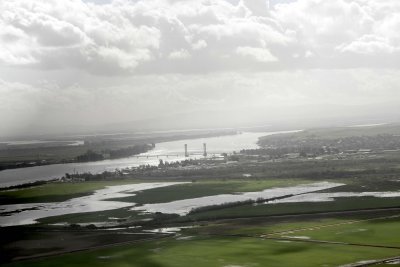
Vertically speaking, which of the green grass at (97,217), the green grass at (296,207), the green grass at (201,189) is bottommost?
the green grass at (296,207)

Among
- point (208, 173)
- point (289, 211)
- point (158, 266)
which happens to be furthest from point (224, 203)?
point (208, 173)

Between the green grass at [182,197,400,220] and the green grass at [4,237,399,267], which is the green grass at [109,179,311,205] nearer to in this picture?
the green grass at [182,197,400,220]

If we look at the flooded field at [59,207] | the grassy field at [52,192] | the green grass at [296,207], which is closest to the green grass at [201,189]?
the flooded field at [59,207]

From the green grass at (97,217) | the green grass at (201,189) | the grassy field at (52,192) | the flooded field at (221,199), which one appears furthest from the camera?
the grassy field at (52,192)

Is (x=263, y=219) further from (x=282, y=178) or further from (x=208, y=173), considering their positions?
(x=208, y=173)

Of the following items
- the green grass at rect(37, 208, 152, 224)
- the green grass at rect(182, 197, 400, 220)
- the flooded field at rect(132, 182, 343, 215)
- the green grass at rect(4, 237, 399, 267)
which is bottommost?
the green grass at rect(4, 237, 399, 267)

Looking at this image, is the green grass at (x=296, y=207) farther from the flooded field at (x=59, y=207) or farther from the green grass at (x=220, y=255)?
the flooded field at (x=59, y=207)

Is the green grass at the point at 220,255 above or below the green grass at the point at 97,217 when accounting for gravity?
below

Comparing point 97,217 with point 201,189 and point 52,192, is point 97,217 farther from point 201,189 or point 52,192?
point 52,192

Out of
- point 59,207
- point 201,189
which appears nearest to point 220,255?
point 59,207

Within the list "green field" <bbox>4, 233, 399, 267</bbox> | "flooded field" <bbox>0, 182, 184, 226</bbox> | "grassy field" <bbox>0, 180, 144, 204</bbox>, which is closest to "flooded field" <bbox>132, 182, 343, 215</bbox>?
"flooded field" <bbox>0, 182, 184, 226</bbox>
